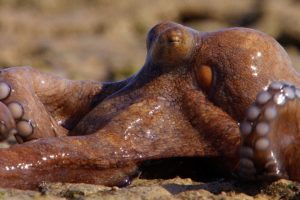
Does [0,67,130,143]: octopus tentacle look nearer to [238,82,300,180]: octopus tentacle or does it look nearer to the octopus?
the octopus

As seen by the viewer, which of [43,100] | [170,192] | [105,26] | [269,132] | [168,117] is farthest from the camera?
[105,26]

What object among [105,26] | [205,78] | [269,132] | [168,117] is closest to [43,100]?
[168,117]

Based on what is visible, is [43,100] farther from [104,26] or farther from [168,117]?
[104,26]

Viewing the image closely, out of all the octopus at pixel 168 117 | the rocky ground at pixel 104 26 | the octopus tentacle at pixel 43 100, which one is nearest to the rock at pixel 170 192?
the octopus at pixel 168 117

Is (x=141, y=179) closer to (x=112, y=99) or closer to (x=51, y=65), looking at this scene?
(x=112, y=99)

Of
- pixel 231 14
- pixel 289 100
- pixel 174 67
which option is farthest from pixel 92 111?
pixel 231 14

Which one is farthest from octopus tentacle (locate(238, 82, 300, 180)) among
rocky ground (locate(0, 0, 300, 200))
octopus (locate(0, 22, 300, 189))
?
rocky ground (locate(0, 0, 300, 200))
